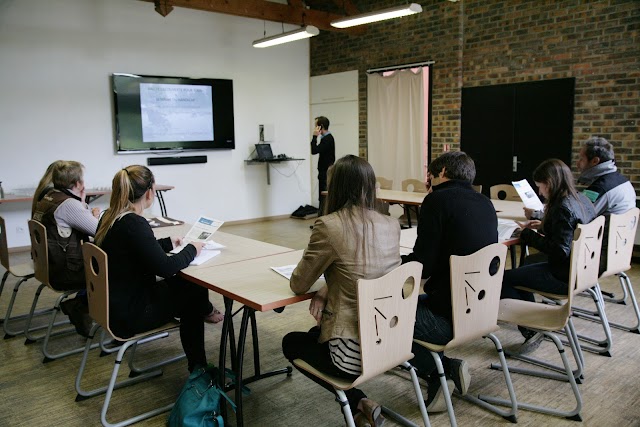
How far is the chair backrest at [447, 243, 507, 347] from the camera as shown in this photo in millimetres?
2178

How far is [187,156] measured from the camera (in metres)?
7.57

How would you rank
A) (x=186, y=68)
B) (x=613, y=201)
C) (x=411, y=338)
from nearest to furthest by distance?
(x=411, y=338), (x=613, y=201), (x=186, y=68)

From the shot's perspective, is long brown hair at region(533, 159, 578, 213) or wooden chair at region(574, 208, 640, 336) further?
wooden chair at region(574, 208, 640, 336)

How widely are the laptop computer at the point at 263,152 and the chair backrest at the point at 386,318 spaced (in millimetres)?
6324

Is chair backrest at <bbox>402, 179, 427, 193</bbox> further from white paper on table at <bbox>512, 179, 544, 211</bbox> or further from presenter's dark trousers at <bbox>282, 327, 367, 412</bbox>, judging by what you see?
presenter's dark trousers at <bbox>282, 327, 367, 412</bbox>

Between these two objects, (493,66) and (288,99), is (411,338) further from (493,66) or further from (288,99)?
(288,99)

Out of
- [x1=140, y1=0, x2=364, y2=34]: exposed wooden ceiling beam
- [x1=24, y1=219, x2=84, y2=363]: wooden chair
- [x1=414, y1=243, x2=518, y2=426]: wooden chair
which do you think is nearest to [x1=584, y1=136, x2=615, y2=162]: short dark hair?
[x1=414, y1=243, x2=518, y2=426]: wooden chair

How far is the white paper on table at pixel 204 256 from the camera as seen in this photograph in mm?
2688

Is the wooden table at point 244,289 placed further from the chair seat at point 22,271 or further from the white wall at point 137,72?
the white wall at point 137,72

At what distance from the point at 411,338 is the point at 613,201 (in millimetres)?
2393

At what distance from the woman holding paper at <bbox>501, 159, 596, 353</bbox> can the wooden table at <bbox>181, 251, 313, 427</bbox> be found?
1.33m

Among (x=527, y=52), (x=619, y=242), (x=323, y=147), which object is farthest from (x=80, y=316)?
(x=527, y=52)

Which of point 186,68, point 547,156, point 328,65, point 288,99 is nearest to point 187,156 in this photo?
point 186,68

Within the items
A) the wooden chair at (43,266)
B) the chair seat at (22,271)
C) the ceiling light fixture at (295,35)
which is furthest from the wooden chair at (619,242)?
the ceiling light fixture at (295,35)
